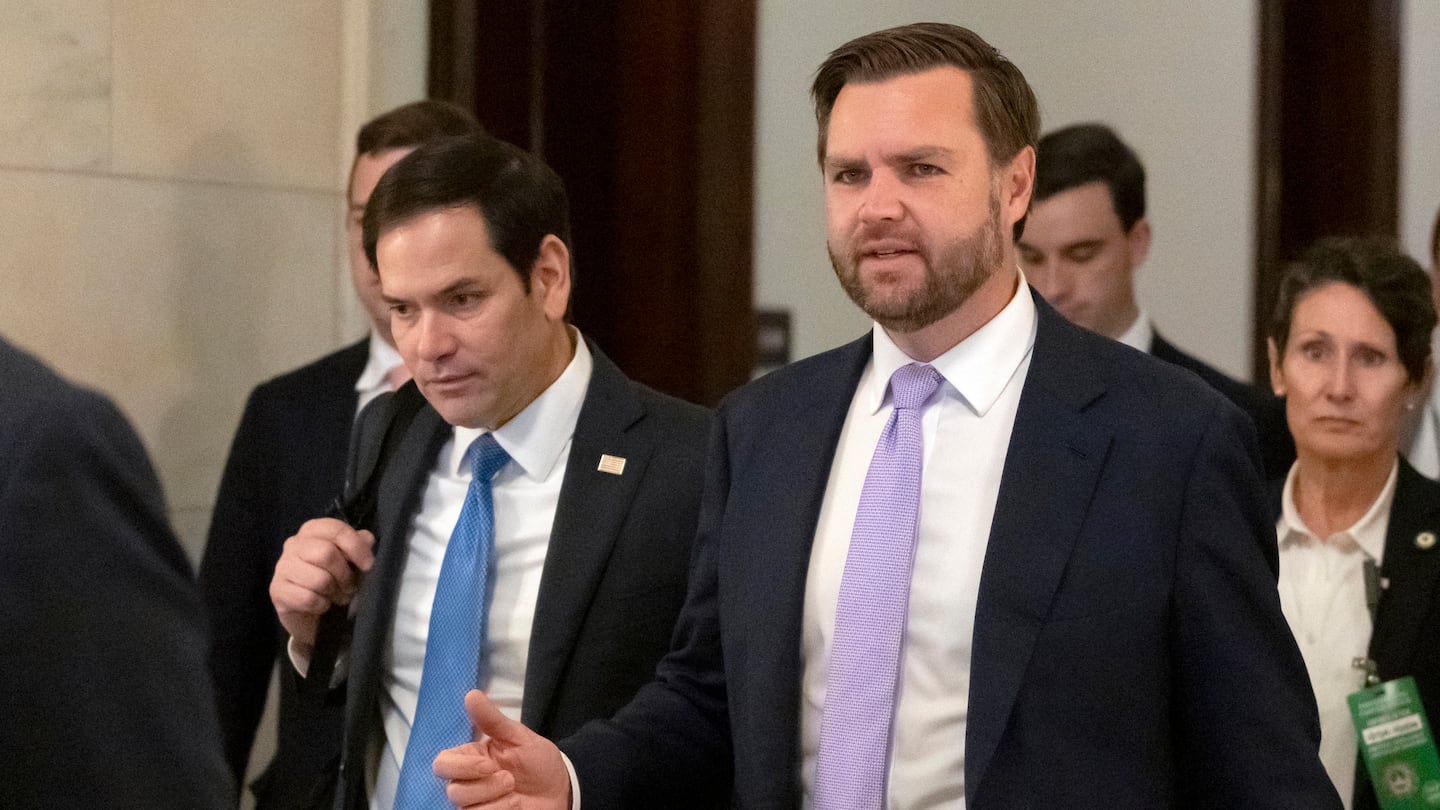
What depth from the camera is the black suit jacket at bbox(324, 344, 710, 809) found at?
2.27 meters

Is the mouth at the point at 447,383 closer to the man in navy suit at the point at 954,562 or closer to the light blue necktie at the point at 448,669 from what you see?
the light blue necktie at the point at 448,669

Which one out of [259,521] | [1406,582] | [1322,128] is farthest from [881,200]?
[1322,128]

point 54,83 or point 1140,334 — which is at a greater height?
point 54,83

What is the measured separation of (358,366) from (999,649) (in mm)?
1722

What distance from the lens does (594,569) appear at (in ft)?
7.54

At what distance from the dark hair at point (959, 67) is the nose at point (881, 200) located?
0.14 m

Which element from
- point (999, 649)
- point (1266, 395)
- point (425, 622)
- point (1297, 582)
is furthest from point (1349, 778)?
point (425, 622)

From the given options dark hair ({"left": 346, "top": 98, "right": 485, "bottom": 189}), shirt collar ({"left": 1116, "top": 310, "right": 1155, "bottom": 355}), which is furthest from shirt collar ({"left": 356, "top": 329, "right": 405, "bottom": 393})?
shirt collar ({"left": 1116, "top": 310, "right": 1155, "bottom": 355})

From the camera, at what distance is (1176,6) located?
15.1 feet

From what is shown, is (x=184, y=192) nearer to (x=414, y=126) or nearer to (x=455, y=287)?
(x=414, y=126)

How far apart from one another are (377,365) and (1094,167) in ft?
5.01

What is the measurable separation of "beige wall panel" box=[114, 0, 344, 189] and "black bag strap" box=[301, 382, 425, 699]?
139cm

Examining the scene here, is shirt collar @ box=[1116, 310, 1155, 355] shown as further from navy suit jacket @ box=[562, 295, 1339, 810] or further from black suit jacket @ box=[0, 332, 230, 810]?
black suit jacket @ box=[0, 332, 230, 810]

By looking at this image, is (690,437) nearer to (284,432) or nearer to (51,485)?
(284,432)
